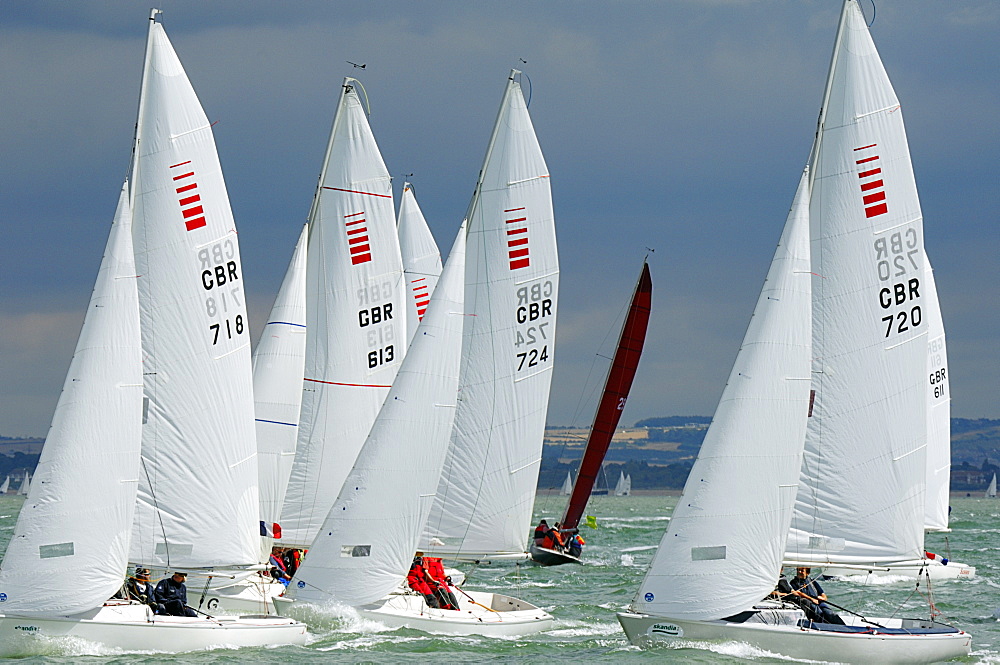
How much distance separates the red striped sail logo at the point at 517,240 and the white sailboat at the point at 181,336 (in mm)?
5481

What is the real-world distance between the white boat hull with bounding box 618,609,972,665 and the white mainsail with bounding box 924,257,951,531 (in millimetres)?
19042

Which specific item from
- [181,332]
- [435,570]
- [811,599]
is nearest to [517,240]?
[435,570]

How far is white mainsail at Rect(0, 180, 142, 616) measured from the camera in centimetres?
1861

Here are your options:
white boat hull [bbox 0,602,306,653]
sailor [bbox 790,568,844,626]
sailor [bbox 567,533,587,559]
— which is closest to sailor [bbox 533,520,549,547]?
sailor [bbox 567,533,587,559]

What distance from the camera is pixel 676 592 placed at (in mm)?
20047

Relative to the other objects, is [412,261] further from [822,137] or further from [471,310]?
[822,137]

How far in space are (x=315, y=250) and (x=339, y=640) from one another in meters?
8.13

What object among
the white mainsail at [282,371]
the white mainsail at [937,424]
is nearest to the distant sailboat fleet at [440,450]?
the white mainsail at [282,371]

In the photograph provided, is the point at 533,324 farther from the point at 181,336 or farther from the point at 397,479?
the point at 181,336

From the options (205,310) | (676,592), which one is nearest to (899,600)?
(676,592)

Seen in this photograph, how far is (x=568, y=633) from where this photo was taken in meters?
23.4

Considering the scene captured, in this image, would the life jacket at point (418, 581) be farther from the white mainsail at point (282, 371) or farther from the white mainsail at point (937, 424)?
the white mainsail at point (937, 424)

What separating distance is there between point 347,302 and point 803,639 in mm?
10793

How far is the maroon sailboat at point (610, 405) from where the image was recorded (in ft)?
121
